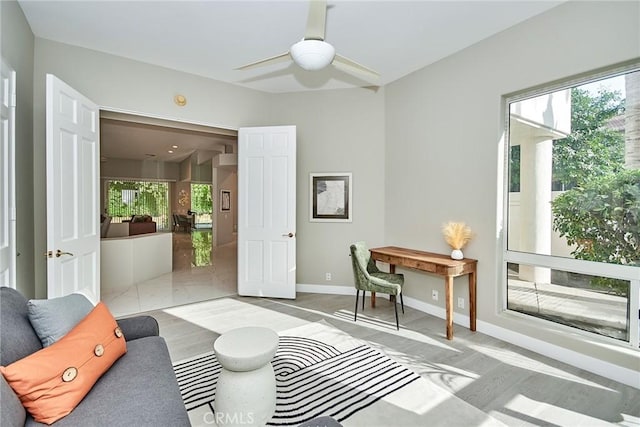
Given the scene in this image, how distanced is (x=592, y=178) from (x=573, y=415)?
183cm

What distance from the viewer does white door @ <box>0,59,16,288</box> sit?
232 centimetres

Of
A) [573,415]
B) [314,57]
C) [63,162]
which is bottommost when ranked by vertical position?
[573,415]

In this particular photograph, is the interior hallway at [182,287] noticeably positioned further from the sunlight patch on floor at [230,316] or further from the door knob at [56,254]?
the door knob at [56,254]

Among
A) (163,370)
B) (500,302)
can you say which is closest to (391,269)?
(500,302)

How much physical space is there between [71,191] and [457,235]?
3864 millimetres

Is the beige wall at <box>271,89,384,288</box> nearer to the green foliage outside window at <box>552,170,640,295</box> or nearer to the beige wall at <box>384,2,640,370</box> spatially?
the beige wall at <box>384,2,640,370</box>

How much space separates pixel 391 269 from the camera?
4.29 m

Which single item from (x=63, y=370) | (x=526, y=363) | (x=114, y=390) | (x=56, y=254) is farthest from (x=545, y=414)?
(x=56, y=254)

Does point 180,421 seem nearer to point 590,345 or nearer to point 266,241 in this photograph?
point 590,345

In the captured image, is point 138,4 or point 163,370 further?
point 138,4

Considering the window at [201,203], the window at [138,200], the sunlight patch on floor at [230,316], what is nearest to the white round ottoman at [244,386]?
the sunlight patch on floor at [230,316]

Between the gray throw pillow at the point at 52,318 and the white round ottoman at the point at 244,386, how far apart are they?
0.76 m

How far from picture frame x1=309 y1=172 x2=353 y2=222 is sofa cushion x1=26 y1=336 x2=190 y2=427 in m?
3.29

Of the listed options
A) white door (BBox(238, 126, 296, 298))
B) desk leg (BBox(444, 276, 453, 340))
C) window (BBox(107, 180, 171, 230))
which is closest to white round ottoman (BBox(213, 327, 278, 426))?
desk leg (BBox(444, 276, 453, 340))
